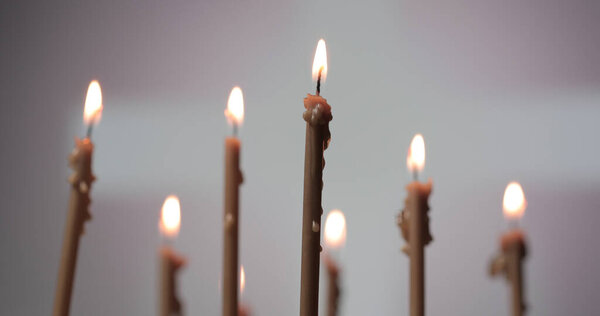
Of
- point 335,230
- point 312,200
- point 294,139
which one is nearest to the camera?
point 312,200

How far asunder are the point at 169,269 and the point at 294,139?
0.52 meters

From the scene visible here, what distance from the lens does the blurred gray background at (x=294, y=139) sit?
707mm

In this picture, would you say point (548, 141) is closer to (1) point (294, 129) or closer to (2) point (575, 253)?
(2) point (575, 253)

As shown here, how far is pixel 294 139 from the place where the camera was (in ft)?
2.49

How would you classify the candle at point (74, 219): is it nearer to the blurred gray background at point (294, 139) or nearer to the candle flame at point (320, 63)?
the candle flame at point (320, 63)

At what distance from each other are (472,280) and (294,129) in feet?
0.91

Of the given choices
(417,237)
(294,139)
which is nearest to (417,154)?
(417,237)

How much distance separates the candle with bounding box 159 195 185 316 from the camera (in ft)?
0.79

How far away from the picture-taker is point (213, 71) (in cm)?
79

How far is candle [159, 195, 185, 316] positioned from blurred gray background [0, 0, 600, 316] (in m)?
0.46

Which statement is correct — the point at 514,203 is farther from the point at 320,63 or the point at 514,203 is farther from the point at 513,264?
the point at 320,63

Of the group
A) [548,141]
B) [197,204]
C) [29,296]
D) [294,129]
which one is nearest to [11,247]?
[29,296]

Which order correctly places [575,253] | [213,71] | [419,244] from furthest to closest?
[213,71]
[575,253]
[419,244]

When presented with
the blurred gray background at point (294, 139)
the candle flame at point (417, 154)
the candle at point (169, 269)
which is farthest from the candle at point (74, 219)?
the blurred gray background at point (294, 139)
